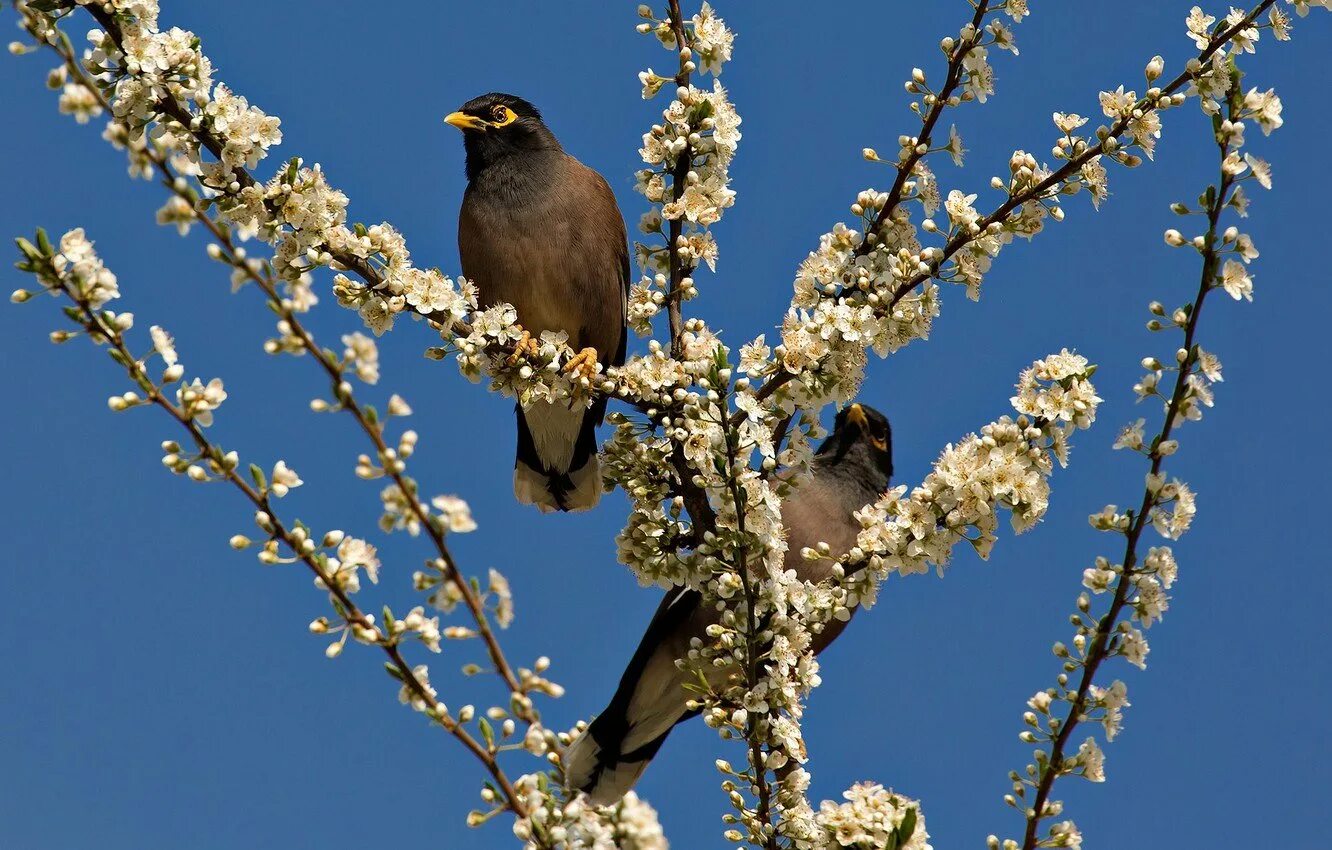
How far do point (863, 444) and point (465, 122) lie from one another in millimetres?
2044

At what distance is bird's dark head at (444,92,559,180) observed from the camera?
17.9 feet

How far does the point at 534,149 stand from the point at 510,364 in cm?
209

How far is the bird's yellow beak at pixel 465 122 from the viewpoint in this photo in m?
5.53

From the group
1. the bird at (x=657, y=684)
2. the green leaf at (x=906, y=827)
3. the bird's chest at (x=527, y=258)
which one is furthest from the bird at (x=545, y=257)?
the green leaf at (x=906, y=827)

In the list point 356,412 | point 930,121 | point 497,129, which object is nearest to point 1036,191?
point 930,121

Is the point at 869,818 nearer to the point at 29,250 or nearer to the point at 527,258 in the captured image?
the point at 29,250

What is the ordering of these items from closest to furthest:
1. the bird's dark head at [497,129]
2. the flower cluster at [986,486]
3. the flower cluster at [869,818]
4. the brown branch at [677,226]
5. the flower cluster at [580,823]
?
the flower cluster at [580,823] → the flower cluster at [869,818] → the flower cluster at [986,486] → the brown branch at [677,226] → the bird's dark head at [497,129]

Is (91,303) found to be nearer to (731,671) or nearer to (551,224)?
(731,671)

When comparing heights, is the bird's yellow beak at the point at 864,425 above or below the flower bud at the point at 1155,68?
above

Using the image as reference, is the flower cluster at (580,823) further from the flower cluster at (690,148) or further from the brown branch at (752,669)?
the flower cluster at (690,148)

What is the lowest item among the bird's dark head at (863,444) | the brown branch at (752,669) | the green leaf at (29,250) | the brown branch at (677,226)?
the green leaf at (29,250)

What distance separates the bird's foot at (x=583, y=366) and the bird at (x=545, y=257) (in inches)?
43.7

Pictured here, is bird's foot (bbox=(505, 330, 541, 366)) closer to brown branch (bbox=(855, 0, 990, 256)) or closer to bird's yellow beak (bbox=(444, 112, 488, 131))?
brown branch (bbox=(855, 0, 990, 256))

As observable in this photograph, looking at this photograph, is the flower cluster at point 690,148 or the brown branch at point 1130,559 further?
the flower cluster at point 690,148
